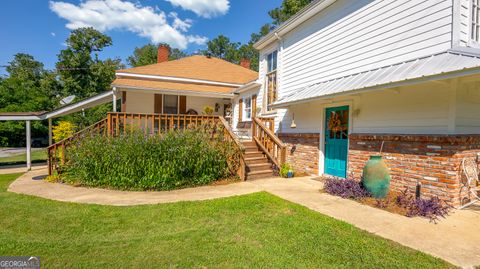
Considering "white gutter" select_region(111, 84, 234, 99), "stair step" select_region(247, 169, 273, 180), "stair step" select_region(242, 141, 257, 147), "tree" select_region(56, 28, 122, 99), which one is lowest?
"stair step" select_region(247, 169, 273, 180)

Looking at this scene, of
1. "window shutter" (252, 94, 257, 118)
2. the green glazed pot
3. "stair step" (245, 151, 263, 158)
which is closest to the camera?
the green glazed pot

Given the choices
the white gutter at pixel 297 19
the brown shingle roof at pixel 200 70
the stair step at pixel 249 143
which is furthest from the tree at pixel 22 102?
the white gutter at pixel 297 19

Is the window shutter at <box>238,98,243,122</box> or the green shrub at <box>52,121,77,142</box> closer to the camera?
the green shrub at <box>52,121,77,142</box>

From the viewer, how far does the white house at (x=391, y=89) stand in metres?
4.49

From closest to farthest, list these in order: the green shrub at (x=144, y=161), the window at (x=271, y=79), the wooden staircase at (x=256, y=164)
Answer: the green shrub at (x=144, y=161)
the wooden staircase at (x=256, y=164)
the window at (x=271, y=79)

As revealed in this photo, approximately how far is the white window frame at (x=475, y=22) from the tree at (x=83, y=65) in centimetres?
3471

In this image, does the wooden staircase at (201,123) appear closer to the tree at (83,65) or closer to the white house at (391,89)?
the white house at (391,89)

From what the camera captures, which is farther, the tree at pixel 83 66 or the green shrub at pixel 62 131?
the tree at pixel 83 66

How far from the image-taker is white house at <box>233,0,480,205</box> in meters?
4.49

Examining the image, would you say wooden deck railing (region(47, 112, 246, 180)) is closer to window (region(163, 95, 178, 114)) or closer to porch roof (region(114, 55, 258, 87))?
window (region(163, 95, 178, 114))

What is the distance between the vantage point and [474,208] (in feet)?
15.3

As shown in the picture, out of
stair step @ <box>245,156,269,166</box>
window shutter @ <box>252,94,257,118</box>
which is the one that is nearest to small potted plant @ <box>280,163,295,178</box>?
stair step @ <box>245,156,269,166</box>

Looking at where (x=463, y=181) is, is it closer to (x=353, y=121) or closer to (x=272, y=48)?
(x=353, y=121)

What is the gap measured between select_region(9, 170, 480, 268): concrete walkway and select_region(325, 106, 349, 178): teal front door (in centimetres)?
90
